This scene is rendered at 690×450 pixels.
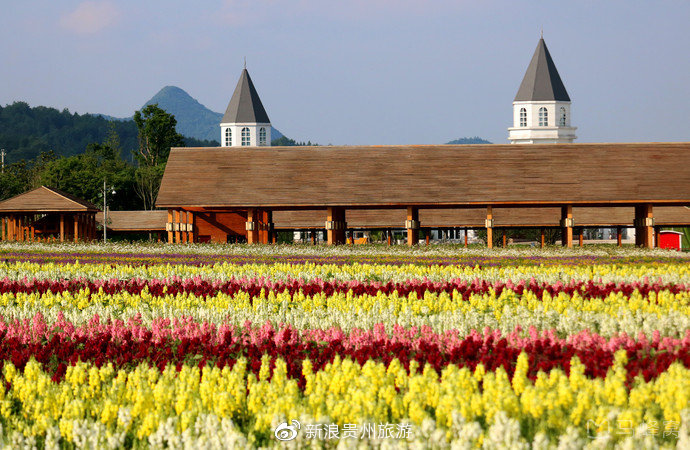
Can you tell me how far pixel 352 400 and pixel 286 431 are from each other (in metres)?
0.68

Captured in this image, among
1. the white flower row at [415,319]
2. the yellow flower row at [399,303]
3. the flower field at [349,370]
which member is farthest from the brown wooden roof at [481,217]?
the white flower row at [415,319]

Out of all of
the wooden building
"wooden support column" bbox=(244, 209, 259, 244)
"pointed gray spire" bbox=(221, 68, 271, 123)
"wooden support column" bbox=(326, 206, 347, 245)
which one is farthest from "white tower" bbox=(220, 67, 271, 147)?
"wooden support column" bbox=(244, 209, 259, 244)

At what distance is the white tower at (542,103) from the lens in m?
101

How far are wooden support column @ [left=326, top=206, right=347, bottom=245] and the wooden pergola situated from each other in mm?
78

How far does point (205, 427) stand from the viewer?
5695mm

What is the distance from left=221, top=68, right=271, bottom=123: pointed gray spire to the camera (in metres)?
107

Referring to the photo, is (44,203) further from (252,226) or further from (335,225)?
(335,225)

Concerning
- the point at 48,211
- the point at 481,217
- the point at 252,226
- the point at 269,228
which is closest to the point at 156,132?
the point at 48,211

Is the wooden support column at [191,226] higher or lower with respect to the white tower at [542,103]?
lower

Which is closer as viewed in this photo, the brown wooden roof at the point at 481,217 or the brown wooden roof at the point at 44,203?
the brown wooden roof at the point at 481,217

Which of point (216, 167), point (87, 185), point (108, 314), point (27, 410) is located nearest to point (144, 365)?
point (27, 410)

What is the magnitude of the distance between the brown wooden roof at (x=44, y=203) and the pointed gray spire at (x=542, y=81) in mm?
67349

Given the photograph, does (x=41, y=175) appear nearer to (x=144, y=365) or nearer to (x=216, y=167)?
(x=216, y=167)

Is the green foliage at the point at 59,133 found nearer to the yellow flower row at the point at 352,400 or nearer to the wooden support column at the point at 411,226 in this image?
the wooden support column at the point at 411,226
